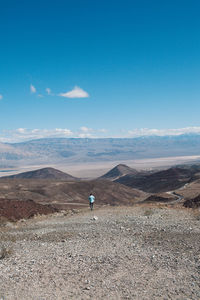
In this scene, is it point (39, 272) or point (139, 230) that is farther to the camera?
point (139, 230)

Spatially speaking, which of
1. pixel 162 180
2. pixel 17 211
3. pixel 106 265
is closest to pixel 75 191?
pixel 162 180

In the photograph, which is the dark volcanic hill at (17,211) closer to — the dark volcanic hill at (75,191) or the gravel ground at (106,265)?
the gravel ground at (106,265)

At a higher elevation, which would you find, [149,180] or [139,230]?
[139,230]

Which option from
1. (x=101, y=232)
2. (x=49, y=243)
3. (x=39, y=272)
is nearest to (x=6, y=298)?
(x=39, y=272)

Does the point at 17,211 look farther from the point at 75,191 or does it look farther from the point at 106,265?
the point at 75,191

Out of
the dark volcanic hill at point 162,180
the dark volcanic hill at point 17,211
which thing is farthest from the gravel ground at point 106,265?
the dark volcanic hill at point 162,180

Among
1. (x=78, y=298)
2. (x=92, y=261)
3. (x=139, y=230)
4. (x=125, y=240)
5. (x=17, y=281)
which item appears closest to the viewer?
(x=78, y=298)

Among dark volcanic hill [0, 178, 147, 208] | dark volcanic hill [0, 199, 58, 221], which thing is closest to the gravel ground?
dark volcanic hill [0, 199, 58, 221]

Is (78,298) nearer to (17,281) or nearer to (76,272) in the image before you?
(76,272)
